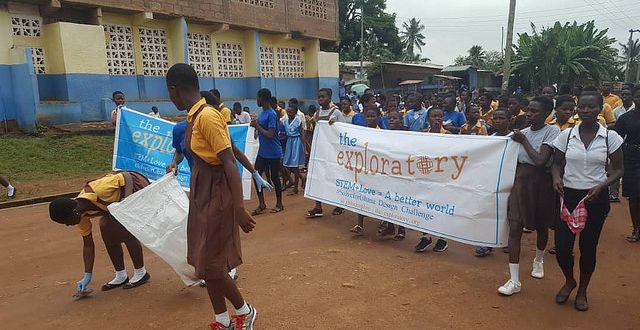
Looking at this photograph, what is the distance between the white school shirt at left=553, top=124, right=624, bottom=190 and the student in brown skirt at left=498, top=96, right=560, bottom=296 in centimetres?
31

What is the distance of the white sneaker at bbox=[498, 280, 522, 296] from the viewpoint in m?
3.62

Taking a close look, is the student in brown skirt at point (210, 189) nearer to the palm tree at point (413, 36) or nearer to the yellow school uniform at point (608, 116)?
the yellow school uniform at point (608, 116)

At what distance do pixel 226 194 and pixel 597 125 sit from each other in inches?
106

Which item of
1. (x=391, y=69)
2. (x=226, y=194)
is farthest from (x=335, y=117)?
(x=391, y=69)

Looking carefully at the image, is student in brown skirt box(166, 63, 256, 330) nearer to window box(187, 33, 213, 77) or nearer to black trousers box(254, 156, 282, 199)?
black trousers box(254, 156, 282, 199)

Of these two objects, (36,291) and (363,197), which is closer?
(36,291)

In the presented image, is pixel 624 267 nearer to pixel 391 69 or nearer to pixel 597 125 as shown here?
pixel 597 125

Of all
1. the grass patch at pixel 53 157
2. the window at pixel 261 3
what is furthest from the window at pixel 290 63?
the grass patch at pixel 53 157

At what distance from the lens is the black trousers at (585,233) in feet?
10.7

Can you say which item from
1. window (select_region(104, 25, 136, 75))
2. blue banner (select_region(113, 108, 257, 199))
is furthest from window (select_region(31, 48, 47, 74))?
Result: blue banner (select_region(113, 108, 257, 199))

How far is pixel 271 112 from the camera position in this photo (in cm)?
629

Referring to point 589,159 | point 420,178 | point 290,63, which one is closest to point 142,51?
point 290,63

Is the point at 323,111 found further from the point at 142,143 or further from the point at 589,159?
the point at 589,159

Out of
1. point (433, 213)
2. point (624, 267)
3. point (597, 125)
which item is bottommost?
point (624, 267)
